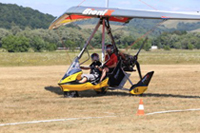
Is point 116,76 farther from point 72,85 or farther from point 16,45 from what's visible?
point 16,45

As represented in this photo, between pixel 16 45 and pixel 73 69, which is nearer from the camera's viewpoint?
pixel 73 69

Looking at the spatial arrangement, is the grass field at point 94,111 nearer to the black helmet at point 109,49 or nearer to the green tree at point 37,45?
the black helmet at point 109,49

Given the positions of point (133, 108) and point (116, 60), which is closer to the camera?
point (133, 108)

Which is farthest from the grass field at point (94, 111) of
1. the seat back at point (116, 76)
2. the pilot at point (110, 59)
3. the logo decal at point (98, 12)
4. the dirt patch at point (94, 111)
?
the logo decal at point (98, 12)

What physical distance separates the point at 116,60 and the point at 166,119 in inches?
220

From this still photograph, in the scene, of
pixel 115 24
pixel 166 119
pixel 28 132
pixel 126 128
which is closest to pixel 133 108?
pixel 166 119

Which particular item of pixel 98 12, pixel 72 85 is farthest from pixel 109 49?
pixel 72 85

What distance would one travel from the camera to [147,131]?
838cm

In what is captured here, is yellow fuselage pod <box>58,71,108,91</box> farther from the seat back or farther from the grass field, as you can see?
the seat back

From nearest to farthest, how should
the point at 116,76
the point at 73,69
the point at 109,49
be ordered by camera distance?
the point at 73,69 < the point at 109,49 < the point at 116,76

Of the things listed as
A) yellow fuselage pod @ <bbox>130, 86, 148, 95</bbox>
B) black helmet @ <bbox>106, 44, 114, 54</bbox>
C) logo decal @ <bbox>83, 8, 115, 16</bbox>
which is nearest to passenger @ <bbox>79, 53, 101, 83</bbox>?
black helmet @ <bbox>106, 44, 114, 54</bbox>

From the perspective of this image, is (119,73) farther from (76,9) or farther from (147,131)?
(147,131)

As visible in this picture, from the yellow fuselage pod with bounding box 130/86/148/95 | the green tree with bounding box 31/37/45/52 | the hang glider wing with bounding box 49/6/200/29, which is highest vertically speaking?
the hang glider wing with bounding box 49/6/200/29

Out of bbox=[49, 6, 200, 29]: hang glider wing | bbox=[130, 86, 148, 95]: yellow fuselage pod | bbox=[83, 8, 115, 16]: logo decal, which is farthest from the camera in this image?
bbox=[130, 86, 148, 95]: yellow fuselage pod
